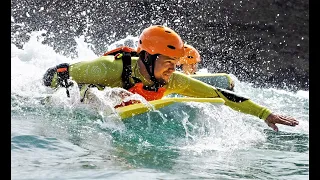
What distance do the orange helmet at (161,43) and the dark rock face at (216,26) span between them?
958cm

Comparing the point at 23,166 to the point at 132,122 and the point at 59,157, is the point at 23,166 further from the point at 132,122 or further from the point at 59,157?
the point at 132,122

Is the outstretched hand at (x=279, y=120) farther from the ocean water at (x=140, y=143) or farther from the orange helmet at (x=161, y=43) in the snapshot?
the orange helmet at (x=161, y=43)

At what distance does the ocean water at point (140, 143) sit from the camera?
3029mm

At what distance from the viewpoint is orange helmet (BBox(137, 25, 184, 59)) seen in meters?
4.62

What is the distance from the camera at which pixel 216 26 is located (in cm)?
1623

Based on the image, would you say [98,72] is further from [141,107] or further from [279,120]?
[279,120]

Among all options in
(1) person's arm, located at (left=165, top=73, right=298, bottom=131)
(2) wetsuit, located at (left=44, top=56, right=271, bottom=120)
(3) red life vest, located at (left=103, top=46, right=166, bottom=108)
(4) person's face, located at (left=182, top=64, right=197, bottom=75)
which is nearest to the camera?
(1) person's arm, located at (left=165, top=73, right=298, bottom=131)

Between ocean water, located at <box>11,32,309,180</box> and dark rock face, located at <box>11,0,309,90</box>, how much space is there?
31.7ft

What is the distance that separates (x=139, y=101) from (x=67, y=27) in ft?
36.5

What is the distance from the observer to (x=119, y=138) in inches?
155

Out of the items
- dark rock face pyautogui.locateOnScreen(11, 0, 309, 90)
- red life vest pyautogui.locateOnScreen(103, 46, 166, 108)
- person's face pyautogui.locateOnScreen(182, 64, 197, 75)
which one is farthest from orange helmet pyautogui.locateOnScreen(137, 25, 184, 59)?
dark rock face pyautogui.locateOnScreen(11, 0, 309, 90)

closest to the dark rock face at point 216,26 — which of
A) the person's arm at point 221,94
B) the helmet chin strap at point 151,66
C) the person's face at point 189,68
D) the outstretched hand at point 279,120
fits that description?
the person's face at point 189,68

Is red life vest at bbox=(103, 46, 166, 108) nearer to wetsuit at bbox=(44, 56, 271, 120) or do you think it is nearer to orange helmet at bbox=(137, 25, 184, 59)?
wetsuit at bbox=(44, 56, 271, 120)

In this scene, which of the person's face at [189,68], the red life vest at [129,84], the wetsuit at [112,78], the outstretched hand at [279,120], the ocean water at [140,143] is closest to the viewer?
the ocean water at [140,143]
